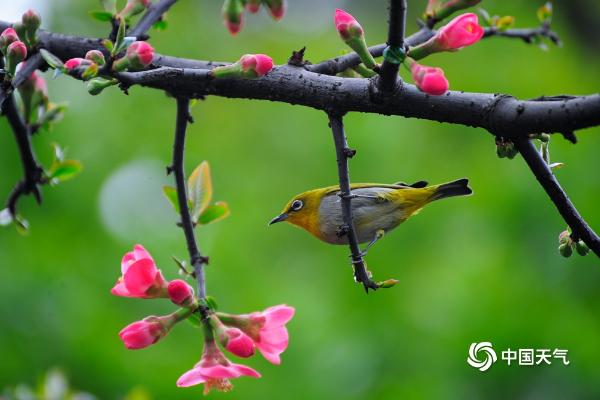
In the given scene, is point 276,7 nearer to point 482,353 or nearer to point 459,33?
point 459,33

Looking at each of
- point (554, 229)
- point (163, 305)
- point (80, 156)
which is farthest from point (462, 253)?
point (80, 156)

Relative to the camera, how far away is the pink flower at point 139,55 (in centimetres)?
172

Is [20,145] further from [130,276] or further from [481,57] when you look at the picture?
[481,57]

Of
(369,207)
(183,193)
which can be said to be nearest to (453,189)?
(369,207)

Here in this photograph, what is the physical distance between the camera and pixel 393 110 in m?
1.77

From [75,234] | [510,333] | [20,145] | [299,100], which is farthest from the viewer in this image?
[75,234]

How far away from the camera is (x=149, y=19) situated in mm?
2363

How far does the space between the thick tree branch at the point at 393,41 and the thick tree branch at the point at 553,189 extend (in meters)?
0.31

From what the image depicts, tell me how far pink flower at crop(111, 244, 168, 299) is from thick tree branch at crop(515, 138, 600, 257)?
2.97 feet

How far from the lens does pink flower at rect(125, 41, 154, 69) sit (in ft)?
5.64

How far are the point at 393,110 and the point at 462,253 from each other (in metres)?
4.37

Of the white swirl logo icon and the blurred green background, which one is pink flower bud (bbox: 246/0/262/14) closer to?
the white swirl logo icon

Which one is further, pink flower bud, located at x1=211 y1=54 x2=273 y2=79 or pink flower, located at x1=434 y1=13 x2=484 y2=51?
pink flower bud, located at x1=211 y1=54 x2=273 y2=79

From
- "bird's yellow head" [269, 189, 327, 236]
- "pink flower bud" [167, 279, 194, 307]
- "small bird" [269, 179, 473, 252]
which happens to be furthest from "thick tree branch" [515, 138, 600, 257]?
"bird's yellow head" [269, 189, 327, 236]
